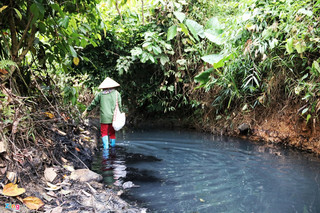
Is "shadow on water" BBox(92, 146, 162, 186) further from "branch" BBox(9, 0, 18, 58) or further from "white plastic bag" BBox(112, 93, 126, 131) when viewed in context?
"branch" BBox(9, 0, 18, 58)

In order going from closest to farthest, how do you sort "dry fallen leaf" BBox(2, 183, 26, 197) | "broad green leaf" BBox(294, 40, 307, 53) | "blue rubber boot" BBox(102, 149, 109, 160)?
"dry fallen leaf" BBox(2, 183, 26, 197)
"broad green leaf" BBox(294, 40, 307, 53)
"blue rubber boot" BBox(102, 149, 109, 160)

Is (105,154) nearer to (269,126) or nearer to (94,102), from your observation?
(94,102)

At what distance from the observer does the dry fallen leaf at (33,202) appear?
212cm

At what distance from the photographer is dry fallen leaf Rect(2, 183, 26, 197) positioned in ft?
6.75

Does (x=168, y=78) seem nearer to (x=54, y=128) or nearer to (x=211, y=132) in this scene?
(x=211, y=132)

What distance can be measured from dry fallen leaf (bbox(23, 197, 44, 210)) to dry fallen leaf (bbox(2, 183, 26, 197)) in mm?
84

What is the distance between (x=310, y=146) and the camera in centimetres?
477

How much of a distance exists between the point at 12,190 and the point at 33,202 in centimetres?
20

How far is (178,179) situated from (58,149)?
167 cm

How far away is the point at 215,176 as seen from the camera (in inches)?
142

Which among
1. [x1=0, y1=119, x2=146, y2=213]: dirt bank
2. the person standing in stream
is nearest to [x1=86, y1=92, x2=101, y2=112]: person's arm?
the person standing in stream

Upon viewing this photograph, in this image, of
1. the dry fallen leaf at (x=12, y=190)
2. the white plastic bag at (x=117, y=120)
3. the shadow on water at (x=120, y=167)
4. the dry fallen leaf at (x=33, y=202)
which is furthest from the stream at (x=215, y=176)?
the dry fallen leaf at (x=12, y=190)

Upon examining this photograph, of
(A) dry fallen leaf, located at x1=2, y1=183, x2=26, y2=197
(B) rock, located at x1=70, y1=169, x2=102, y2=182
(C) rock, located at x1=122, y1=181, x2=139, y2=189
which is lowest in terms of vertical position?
(C) rock, located at x1=122, y1=181, x2=139, y2=189

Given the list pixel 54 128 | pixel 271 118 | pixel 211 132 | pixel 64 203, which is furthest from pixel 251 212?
pixel 211 132
